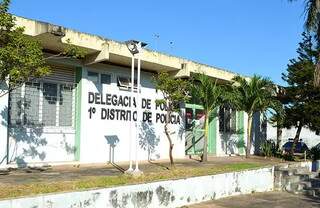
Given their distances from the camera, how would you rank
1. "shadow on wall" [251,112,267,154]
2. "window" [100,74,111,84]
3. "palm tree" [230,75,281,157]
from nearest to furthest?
"window" [100,74,111,84], "palm tree" [230,75,281,157], "shadow on wall" [251,112,267,154]

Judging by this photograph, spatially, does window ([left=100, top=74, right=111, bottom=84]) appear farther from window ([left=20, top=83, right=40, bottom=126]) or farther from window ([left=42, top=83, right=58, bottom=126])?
window ([left=20, top=83, right=40, bottom=126])

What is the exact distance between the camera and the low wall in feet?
32.8

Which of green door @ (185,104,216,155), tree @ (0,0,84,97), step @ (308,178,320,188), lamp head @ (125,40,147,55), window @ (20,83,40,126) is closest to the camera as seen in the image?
tree @ (0,0,84,97)

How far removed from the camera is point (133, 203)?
11.8 metres

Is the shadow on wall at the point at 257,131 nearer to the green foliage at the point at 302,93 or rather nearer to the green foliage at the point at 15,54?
the green foliage at the point at 302,93

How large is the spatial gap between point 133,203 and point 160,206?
1.05m

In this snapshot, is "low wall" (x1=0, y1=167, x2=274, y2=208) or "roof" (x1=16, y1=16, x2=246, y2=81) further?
"roof" (x1=16, y1=16, x2=246, y2=81)

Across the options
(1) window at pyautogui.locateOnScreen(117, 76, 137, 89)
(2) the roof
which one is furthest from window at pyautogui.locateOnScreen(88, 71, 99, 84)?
(1) window at pyautogui.locateOnScreen(117, 76, 137, 89)

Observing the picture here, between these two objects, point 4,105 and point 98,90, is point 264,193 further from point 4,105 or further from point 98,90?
point 4,105

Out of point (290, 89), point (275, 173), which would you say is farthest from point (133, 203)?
point (290, 89)

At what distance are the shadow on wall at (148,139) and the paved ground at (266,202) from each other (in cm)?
566

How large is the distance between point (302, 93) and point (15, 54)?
19.0 metres

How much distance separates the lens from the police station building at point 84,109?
16.0 meters

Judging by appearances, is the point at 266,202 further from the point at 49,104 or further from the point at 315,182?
the point at 49,104
